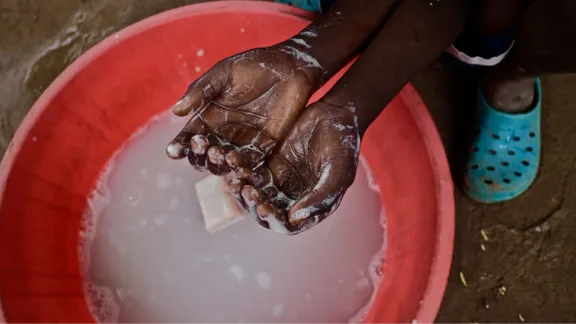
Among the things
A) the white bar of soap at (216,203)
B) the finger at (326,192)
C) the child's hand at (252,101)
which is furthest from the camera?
the white bar of soap at (216,203)

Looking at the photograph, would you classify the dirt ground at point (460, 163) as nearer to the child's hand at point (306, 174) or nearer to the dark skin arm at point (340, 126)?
the dark skin arm at point (340, 126)

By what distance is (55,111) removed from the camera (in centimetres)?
99

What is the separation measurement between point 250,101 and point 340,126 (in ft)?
0.51

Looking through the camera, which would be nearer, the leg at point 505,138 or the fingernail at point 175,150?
the fingernail at point 175,150

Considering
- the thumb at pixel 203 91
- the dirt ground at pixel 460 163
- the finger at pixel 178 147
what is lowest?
the dirt ground at pixel 460 163

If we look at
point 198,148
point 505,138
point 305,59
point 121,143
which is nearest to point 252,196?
point 198,148

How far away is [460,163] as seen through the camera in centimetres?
120

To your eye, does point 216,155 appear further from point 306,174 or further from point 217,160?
point 306,174

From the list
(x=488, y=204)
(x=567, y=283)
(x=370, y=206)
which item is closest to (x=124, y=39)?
(x=370, y=206)

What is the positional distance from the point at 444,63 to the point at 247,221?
0.57 meters

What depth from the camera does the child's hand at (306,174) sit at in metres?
0.73

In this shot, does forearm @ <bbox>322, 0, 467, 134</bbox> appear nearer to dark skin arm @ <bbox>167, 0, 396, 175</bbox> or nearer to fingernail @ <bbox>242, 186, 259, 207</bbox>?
dark skin arm @ <bbox>167, 0, 396, 175</bbox>

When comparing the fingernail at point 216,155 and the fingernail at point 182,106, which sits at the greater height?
the fingernail at point 182,106

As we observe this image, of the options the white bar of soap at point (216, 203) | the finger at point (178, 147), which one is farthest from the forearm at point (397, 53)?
the white bar of soap at point (216, 203)
